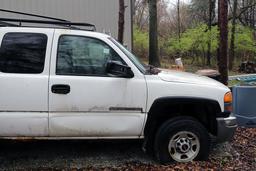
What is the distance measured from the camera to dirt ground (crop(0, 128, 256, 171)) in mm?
5430

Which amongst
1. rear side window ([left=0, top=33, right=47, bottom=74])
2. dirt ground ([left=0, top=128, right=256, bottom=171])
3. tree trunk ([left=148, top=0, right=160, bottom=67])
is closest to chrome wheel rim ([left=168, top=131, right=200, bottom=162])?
dirt ground ([left=0, top=128, right=256, bottom=171])

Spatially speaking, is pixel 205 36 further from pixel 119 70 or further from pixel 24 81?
pixel 24 81

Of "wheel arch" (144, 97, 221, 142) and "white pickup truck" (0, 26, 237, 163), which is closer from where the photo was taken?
"white pickup truck" (0, 26, 237, 163)

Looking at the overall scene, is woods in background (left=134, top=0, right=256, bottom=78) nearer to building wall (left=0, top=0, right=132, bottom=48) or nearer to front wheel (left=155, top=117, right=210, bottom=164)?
building wall (left=0, top=0, right=132, bottom=48)

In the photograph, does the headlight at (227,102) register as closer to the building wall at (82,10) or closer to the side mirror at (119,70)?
the side mirror at (119,70)

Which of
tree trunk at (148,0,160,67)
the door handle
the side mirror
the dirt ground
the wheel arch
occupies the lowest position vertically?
the dirt ground

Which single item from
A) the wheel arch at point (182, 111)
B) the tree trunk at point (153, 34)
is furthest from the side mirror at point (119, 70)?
the tree trunk at point (153, 34)

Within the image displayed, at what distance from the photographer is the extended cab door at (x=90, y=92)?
5.14 metres

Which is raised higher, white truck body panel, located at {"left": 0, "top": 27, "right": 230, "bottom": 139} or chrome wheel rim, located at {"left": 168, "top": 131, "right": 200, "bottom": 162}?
white truck body panel, located at {"left": 0, "top": 27, "right": 230, "bottom": 139}

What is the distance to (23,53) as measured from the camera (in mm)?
5242

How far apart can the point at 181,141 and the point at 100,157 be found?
1262 millimetres

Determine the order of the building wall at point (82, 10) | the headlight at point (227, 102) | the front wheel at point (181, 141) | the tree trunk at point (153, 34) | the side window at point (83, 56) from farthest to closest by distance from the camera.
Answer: the tree trunk at point (153, 34) < the building wall at point (82, 10) < the headlight at point (227, 102) < the front wheel at point (181, 141) < the side window at point (83, 56)

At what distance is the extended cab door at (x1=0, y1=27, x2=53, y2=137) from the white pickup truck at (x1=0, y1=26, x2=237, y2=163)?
0.5 inches

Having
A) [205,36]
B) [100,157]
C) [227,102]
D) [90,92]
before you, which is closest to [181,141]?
[227,102]
